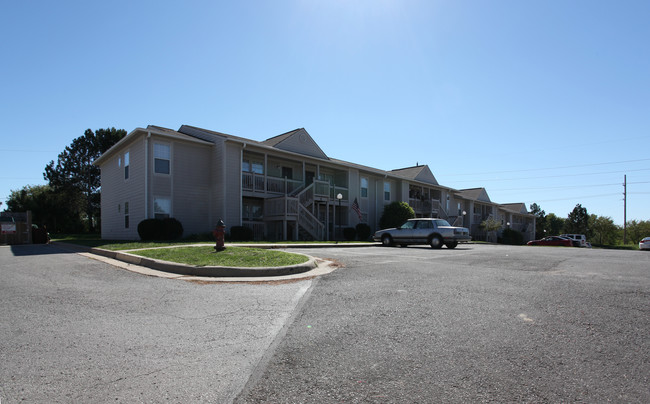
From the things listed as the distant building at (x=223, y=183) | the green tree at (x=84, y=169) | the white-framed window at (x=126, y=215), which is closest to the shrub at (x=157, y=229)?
the distant building at (x=223, y=183)

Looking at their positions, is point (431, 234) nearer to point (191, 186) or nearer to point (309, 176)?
point (309, 176)

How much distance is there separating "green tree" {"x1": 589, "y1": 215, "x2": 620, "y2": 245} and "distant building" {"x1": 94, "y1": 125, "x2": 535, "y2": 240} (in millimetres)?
61927

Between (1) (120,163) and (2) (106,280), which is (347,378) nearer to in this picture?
(2) (106,280)

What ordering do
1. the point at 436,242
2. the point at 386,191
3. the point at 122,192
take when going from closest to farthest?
the point at 436,242 < the point at 122,192 < the point at 386,191

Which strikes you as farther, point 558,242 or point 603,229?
point 603,229

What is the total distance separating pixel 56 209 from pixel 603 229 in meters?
86.6

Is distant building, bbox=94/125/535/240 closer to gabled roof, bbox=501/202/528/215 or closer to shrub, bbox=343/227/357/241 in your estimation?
shrub, bbox=343/227/357/241

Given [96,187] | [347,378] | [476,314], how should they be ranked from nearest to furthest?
[347,378] → [476,314] → [96,187]

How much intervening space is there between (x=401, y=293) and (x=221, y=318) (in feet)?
9.37

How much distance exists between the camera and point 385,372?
3.28 meters

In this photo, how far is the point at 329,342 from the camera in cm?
404

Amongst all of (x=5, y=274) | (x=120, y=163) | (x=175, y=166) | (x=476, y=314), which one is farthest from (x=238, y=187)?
(x=476, y=314)

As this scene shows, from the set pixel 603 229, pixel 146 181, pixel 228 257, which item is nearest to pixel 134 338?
pixel 228 257

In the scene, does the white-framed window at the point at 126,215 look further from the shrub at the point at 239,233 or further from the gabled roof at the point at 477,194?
the gabled roof at the point at 477,194
